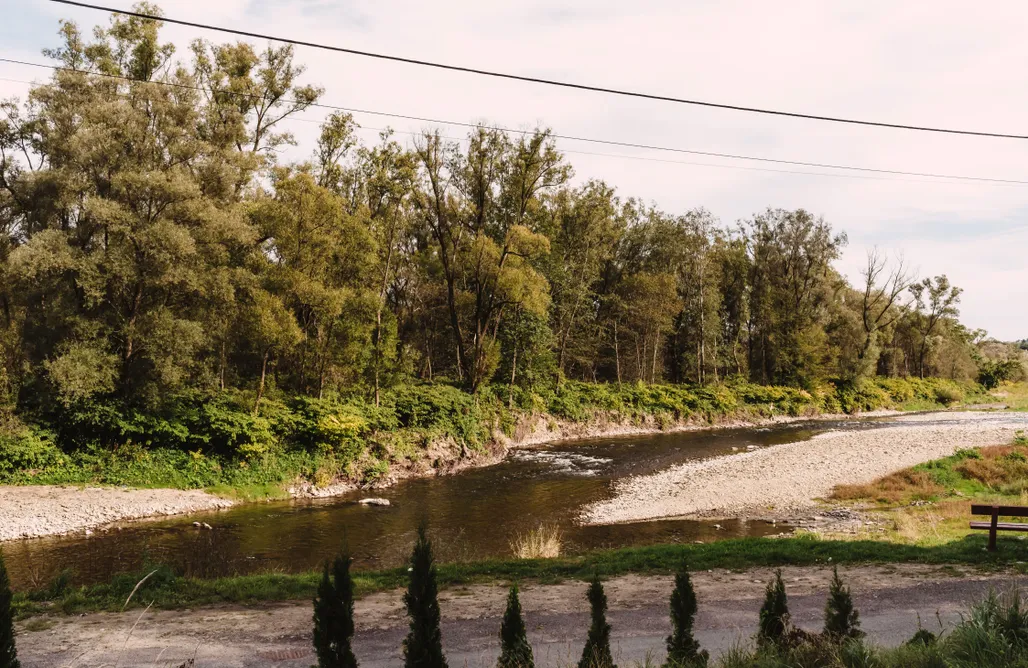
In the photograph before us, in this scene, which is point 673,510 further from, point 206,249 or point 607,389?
point 607,389

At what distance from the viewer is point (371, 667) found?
8.41m

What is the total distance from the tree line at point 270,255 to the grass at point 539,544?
545 inches

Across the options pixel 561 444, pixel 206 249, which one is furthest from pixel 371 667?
pixel 561 444

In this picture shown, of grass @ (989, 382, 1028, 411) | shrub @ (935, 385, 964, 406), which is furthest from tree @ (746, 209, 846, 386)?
grass @ (989, 382, 1028, 411)

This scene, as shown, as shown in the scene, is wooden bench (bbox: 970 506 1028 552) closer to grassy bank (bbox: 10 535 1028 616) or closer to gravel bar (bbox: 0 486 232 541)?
grassy bank (bbox: 10 535 1028 616)

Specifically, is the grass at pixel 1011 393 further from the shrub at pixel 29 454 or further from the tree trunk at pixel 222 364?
the shrub at pixel 29 454

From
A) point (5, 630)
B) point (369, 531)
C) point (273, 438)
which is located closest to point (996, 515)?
point (369, 531)

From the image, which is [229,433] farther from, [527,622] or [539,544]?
[527,622]

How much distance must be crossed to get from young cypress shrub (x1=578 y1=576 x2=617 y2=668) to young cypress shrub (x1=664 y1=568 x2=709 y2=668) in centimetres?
74

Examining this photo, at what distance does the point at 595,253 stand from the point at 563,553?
128 ft

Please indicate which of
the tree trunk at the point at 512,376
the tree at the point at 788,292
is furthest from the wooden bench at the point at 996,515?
the tree at the point at 788,292

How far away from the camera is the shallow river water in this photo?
53.8 feet

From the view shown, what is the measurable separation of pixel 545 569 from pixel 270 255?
21.4 metres

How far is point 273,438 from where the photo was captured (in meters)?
26.0
